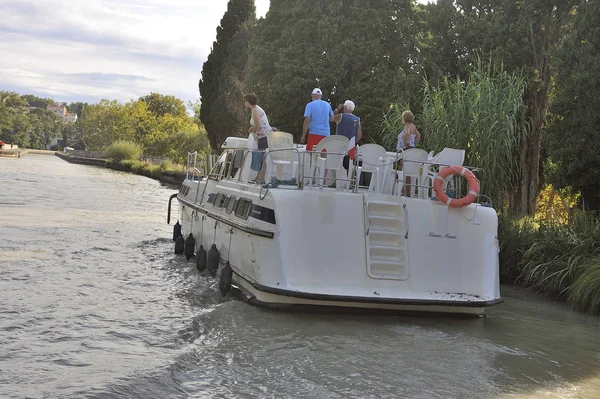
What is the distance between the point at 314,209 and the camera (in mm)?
8961

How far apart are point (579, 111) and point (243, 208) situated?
8.38m

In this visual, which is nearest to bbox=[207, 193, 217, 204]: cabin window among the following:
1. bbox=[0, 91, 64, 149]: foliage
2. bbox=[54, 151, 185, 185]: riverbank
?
bbox=[54, 151, 185, 185]: riverbank

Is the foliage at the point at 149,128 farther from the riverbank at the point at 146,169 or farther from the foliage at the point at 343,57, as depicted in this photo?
the foliage at the point at 343,57

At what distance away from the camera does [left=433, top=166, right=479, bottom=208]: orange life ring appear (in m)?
9.26

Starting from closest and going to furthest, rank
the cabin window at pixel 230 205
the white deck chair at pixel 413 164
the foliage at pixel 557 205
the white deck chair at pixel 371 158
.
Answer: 1. the white deck chair at pixel 413 164
2. the white deck chair at pixel 371 158
3. the cabin window at pixel 230 205
4. the foliage at pixel 557 205

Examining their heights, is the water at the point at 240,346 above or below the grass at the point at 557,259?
below

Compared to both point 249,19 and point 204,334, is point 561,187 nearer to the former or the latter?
point 204,334

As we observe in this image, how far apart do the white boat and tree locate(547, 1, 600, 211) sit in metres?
6.02

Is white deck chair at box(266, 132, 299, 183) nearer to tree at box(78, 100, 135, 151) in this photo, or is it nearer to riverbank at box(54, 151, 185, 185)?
riverbank at box(54, 151, 185, 185)

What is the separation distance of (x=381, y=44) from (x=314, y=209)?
2317 centimetres

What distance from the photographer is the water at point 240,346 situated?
253 inches

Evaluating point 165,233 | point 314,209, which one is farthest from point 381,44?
point 314,209

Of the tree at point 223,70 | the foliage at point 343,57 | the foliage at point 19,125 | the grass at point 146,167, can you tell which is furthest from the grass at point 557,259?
the foliage at point 19,125

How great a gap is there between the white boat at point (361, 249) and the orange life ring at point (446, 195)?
0.10m
